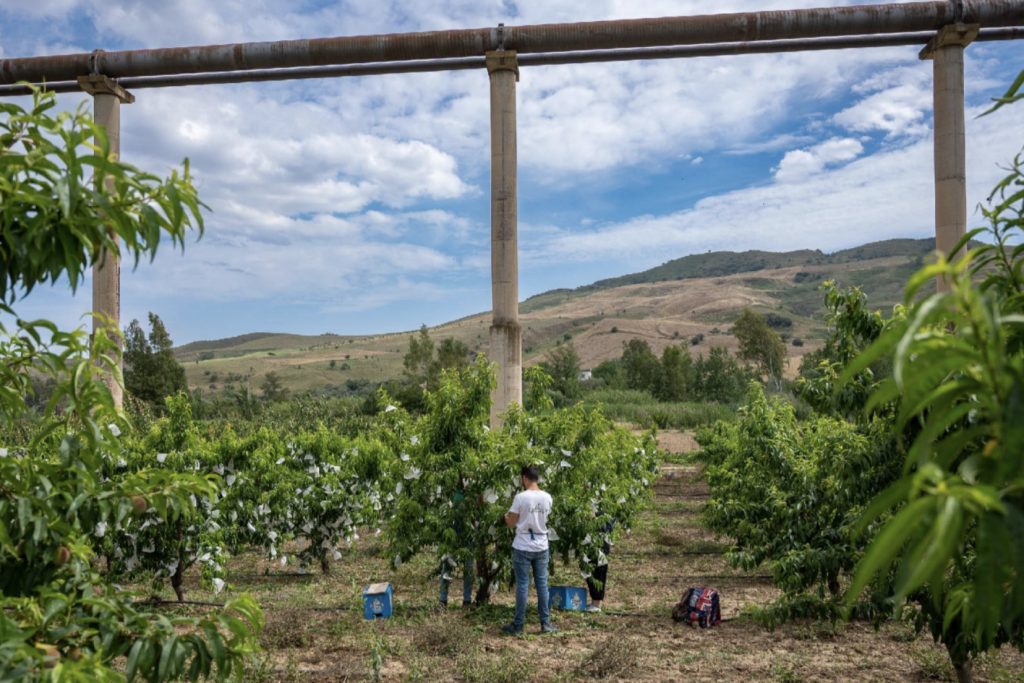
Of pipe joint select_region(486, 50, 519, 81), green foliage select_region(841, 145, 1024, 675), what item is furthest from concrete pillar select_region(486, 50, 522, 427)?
green foliage select_region(841, 145, 1024, 675)

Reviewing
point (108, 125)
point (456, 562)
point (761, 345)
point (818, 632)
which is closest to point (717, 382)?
point (761, 345)

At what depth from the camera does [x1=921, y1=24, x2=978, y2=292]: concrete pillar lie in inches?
448

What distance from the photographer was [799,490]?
7680 millimetres

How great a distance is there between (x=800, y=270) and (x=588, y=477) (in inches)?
5556

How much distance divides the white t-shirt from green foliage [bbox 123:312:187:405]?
3043 centimetres

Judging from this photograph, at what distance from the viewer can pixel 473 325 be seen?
130 m

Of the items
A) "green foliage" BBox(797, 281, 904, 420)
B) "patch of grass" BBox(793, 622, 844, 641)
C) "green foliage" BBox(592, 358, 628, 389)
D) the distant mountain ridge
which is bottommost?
"patch of grass" BBox(793, 622, 844, 641)

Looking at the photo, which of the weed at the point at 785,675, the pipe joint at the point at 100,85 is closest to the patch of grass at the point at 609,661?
the weed at the point at 785,675

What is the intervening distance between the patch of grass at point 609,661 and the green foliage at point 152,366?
104 feet

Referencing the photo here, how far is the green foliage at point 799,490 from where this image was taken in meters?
→ 4.76

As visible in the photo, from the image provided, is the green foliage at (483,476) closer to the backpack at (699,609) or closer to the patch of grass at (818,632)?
the backpack at (699,609)

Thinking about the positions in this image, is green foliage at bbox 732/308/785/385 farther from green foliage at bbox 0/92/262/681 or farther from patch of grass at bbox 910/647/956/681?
green foliage at bbox 0/92/262/681

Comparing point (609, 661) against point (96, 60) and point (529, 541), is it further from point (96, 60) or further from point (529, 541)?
point (96, 60)

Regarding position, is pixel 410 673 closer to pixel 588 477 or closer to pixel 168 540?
pixel 588 477
